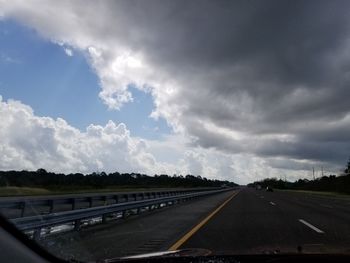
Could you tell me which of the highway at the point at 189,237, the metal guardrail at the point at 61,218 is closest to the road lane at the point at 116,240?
the highway at the point at 189,237

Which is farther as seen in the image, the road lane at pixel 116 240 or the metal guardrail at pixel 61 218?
the road lane at pixel 116 240

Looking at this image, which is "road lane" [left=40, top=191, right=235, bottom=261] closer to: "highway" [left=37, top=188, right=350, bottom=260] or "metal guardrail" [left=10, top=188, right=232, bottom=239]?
"highway" [left=37, top=188, right=350, bottom=260]

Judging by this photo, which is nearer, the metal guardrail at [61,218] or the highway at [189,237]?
the metal guardrail at [61,218]

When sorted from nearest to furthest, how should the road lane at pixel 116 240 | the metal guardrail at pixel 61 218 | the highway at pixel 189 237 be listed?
the metal guardrail at pixel 61 218
the road lane at pixel 116 240
the highway at pixel 189 237

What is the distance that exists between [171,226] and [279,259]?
12846 mm

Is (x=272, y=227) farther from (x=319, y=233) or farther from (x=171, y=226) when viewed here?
(x=171, y=226)

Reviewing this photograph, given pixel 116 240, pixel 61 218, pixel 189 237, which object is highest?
pixel 61 218

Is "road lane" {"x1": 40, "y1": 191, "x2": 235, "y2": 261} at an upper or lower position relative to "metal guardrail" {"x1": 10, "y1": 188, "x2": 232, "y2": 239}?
lower

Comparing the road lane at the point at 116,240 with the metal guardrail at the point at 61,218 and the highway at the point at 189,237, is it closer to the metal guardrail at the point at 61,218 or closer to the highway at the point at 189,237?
the highway at the point at 189,237

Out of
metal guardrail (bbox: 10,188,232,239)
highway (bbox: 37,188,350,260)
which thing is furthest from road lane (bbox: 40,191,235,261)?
metal guardrail (bbox: 10,188,232,239)

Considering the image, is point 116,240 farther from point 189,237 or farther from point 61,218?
point 189,237

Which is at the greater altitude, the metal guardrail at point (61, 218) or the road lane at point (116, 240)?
the metal guardrail at point (61, 218)

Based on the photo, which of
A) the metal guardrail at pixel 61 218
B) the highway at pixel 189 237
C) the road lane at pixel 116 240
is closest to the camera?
the metal guardrail at pixel 61 218

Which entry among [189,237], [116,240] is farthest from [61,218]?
[189,237]
